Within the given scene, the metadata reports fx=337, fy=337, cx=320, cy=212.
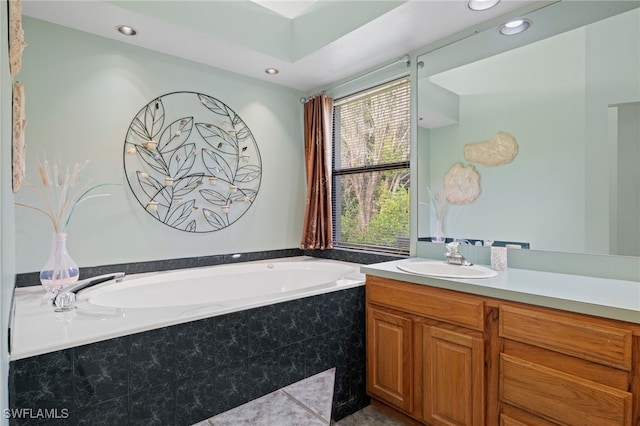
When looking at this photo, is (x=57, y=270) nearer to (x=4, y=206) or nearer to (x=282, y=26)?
(x=4, y=206)

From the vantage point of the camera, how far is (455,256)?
2.13 metres

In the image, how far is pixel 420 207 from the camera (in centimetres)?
255

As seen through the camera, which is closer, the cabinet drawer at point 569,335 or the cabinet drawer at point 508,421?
the cabinet drawer at point 569,335

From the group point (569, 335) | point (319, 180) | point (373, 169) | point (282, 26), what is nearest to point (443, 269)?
point (569, 335)

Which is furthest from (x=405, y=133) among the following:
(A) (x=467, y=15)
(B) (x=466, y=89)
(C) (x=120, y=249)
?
(C) (x=120, y=249)

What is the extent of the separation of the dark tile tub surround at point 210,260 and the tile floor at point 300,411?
114 centimetres

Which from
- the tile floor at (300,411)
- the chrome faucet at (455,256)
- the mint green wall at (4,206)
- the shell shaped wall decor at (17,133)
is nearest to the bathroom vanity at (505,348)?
the tile floor at (300,411)

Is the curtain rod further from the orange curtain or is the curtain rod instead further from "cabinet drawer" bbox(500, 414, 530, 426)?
"cabinet drawer" bbox(500, 414, 530, 426)

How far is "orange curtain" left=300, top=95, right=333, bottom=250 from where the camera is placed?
3.24m

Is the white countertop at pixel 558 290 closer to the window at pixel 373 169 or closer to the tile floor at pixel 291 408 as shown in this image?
the tile floor at pixel 291 408

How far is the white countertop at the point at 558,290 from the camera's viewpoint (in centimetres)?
125

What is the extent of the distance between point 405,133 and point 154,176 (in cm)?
200

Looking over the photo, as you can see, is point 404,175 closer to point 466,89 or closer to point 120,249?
point 466,89

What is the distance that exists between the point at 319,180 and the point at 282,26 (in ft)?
4.38
